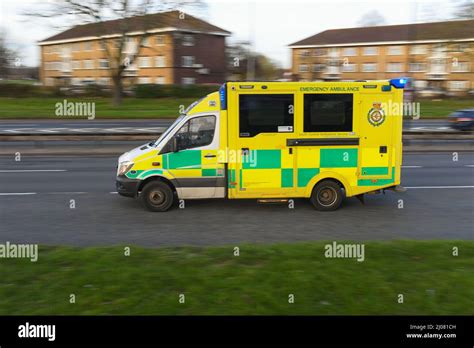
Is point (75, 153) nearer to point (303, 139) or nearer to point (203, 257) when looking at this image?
point (303, 139)

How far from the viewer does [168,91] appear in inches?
1860

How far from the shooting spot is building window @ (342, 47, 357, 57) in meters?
72.6

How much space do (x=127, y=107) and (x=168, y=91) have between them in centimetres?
800

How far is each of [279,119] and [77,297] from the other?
591 cm

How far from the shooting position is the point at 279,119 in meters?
9.68

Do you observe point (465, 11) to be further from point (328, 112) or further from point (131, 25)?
point (328, 112)

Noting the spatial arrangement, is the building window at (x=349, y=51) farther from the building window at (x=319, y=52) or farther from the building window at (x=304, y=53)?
the building window at (x=304, y=53)

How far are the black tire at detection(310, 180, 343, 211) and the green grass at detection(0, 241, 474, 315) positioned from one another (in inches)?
139

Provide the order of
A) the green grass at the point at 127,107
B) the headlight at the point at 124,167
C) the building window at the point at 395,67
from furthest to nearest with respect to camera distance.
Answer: the building window at the point at 395,67 < the green grass at the point at 127,107 < the headlight at the point at 124,167

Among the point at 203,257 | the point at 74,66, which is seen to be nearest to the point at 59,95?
the point at 74,66

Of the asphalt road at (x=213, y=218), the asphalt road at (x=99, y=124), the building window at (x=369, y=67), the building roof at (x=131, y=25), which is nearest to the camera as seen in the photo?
the asphalt road at (x=213, y=218)

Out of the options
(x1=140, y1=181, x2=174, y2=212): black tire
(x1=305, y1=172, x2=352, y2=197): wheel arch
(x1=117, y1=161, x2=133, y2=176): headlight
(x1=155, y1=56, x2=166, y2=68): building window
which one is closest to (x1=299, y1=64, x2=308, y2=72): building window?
(x1=155, y1=56, x2=166, y2=68): building window

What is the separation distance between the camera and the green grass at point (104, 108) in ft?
115

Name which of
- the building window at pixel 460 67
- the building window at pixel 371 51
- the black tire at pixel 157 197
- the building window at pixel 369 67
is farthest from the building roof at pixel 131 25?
the building window at pixel 460 67
